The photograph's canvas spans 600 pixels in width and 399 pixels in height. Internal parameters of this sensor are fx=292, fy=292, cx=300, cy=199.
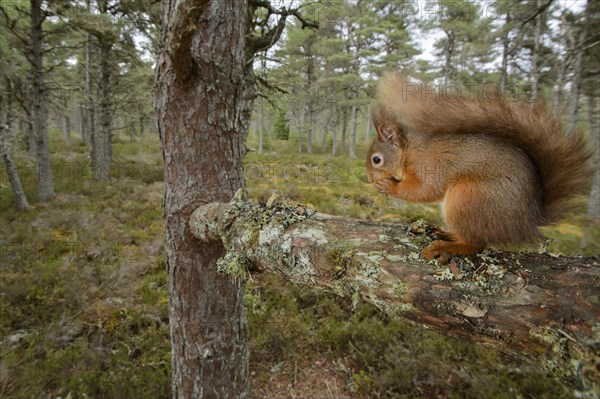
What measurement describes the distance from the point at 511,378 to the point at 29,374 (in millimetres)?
5141

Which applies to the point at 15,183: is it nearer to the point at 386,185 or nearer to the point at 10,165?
the point at 10,165

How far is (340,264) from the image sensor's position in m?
1.15

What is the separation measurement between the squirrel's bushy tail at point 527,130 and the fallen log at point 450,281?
45cm

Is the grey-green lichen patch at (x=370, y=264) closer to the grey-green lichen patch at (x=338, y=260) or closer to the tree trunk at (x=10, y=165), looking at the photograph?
the grey-green lichen patch at (x=338, y=260)

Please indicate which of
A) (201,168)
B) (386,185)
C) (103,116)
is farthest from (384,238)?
(103,116)

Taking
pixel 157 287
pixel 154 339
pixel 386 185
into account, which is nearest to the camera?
pixel 386 185

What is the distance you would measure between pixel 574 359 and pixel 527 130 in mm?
903

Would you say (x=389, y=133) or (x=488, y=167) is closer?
(x=488, y=167)

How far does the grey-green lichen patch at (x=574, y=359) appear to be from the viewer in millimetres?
688

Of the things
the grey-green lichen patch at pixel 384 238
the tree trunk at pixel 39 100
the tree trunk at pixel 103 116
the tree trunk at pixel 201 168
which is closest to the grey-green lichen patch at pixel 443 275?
the grey-green lichen patch at pixel 384 238

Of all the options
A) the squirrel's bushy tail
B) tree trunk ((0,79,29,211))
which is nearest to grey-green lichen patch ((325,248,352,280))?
the squirrel's bushy tail

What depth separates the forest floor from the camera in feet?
10.1

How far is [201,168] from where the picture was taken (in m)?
2.10

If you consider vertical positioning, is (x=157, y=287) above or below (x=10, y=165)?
below
